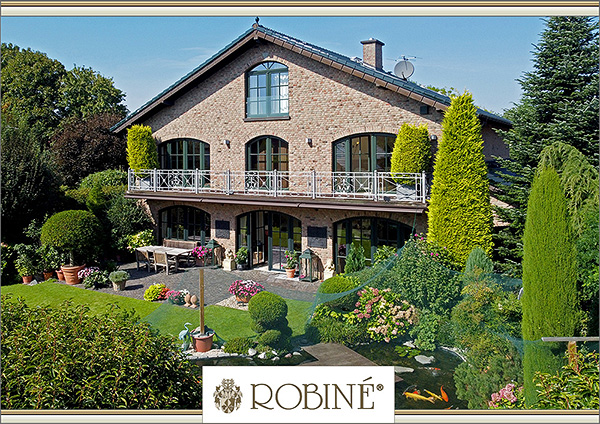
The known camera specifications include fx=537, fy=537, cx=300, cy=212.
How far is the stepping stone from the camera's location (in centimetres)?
1048

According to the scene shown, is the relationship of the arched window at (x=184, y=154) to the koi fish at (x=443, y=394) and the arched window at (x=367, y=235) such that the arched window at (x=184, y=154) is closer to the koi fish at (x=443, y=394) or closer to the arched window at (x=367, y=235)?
the arched window at (x=367, y=235)

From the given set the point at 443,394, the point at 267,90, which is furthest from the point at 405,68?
the point at 443,394

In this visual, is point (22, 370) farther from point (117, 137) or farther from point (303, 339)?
point (117, 137)

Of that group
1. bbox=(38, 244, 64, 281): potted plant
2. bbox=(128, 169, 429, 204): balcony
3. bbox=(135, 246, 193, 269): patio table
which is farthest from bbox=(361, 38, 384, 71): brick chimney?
bbox=(38, 244, 64, 281): potted plant

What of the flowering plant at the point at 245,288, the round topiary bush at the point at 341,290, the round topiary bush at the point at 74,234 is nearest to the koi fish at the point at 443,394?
the round topiary bush at the point at 341,290

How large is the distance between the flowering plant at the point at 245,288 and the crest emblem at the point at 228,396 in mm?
5805

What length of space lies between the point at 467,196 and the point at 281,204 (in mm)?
5845

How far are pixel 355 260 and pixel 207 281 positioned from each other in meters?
4.40

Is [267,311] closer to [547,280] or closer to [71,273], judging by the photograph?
[547,280]

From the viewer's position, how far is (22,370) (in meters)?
6.46

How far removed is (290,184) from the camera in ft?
60.0

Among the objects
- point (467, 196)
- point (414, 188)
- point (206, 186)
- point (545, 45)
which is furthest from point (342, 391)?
point (206, 186)

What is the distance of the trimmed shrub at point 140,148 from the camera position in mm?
20609

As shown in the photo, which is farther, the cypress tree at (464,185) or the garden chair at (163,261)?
the garden chair at (163,261)
